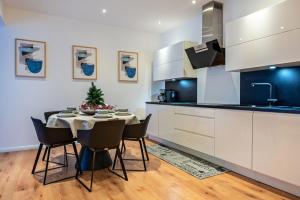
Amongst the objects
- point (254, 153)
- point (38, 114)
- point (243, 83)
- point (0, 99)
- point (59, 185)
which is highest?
point (243, 83)

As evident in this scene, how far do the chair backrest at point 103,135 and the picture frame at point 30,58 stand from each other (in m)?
2.28

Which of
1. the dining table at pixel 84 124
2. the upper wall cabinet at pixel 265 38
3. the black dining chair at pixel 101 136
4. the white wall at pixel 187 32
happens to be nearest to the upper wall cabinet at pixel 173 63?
the white wall at pixel 187 32

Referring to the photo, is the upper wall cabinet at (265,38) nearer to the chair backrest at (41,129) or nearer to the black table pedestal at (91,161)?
the black table pedestal at (91,161)

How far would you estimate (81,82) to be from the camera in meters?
4.50

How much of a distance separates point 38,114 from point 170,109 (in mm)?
2605

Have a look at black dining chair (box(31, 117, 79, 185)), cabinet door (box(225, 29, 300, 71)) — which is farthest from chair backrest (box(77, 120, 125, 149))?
cabinet door (box(225, 29, 300, 71))

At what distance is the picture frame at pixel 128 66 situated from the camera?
4.92 meters

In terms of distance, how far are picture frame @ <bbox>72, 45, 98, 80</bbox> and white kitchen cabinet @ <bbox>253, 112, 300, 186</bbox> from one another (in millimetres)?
3400

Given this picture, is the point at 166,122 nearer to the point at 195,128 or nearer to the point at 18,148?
the point at 195,128

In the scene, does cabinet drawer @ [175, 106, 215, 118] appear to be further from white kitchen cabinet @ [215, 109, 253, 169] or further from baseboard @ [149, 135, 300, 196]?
baseboard @ [149, 135, 300, 196]

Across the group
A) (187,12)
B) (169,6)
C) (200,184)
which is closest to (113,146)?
(200,184)

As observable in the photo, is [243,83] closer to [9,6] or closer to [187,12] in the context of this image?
[187,12]

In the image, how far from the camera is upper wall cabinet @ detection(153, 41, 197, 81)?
13.6ft

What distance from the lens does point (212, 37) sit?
3.61 meters
